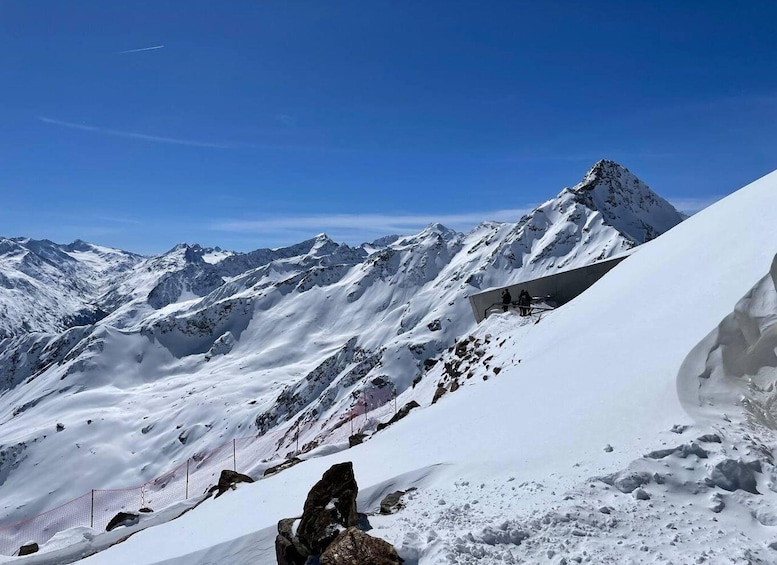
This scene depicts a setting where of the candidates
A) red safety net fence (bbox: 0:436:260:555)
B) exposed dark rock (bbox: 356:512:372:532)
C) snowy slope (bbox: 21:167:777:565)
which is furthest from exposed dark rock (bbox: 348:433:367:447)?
red safety net fence (bbox: 0:436:260:555)

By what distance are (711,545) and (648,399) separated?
329 cm

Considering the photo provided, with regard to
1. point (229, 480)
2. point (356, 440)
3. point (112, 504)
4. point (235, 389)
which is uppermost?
point (235, 389)

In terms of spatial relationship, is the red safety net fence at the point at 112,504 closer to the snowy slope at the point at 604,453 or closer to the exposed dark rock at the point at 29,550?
the exposed dark rock at the point at 29,550

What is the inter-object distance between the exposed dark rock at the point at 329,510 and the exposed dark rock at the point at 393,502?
0.64 meters

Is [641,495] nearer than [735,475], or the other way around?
[641,495]

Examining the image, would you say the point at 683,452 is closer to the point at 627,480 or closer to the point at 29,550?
the point at 627,480

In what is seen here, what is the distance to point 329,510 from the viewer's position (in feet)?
26.9

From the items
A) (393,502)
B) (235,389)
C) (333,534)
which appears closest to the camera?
(333,534)

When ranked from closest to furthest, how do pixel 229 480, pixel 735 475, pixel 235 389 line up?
1. pixel 735 475
2. pixel 229 480
3. pixel 235 389

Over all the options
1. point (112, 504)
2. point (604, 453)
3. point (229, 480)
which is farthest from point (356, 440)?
point (112, 504)

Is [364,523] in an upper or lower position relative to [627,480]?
lower

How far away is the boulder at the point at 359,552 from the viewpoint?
6.92 m

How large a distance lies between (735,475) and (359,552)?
5589 millimetres

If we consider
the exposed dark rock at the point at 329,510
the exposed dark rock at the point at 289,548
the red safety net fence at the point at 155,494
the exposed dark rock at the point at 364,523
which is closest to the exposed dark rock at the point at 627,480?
the exposed dark rock at the point at 364,523
